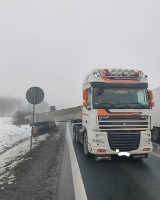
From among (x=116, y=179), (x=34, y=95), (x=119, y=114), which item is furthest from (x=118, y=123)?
(x=34, y=95)

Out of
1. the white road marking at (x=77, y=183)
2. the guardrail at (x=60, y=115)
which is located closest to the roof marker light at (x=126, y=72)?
the white road marking at (x=77, y=183)

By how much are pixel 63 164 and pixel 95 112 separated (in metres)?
2.05

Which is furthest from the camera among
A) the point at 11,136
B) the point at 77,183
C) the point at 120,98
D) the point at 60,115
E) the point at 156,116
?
the point at 60,115

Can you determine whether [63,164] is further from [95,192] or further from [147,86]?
[147,86]

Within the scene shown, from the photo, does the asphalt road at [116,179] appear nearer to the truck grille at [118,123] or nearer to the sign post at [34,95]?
the truck grille at [118,123]

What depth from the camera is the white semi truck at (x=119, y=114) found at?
8109mm

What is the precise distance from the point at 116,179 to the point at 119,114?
234 cm

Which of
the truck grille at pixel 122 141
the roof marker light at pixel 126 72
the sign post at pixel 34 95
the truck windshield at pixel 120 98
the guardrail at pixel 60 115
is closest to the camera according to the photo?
the truck grille at pixel 122 141

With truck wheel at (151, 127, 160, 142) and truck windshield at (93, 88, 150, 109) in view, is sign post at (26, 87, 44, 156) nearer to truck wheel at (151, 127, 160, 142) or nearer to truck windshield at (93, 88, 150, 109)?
truck windshield at (93, 88, 150, 109)

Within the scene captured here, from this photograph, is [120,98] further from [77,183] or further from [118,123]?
[77,183]

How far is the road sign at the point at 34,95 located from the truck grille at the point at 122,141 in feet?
13.2

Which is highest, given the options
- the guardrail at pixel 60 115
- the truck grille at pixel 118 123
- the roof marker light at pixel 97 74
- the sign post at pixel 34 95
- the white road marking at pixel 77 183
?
the roof marker light at pixel 97 74

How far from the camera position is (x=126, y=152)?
26.6 ft

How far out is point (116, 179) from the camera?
6.48 meters
